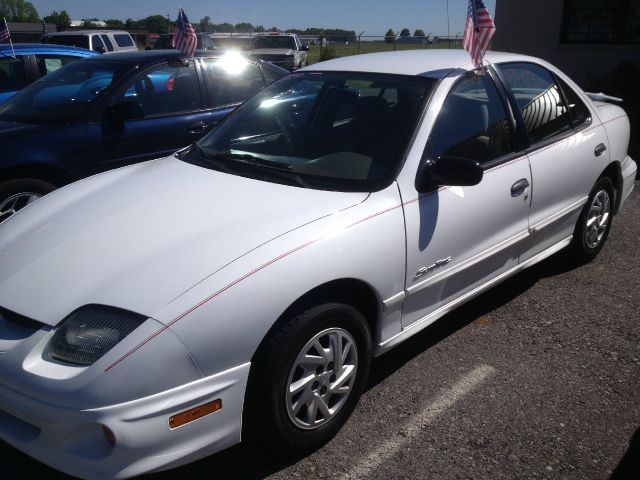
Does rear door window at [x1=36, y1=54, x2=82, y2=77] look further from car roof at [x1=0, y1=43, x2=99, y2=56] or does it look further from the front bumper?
the front bumper

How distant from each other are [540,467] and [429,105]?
1.79 m

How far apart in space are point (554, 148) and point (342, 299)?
202cm

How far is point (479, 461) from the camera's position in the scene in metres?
2.80

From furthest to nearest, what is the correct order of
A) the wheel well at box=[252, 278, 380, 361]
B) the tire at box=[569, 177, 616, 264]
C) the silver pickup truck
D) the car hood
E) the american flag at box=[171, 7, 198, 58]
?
the silver pickup truck
the american flag at box=[171, 7, 198, 58]
the tire at box=[569, 177, 616, 264]
the wheel well at box=[252, 278, 380, 361]
the car hood

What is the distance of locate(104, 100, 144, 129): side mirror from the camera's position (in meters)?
5.52

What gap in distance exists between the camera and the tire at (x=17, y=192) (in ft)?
16.7

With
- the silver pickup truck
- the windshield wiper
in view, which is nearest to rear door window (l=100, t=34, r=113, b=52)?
the silver pickup truck

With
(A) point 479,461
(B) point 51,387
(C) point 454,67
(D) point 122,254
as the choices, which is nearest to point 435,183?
(C) point 454,67

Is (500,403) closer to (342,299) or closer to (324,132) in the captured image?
(342,299)

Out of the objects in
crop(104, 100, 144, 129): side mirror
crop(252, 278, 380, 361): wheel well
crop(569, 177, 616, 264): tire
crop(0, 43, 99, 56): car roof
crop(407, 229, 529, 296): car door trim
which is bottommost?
crop(569, 177, 616, 264): tire

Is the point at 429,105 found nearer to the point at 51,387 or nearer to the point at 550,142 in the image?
the point at 550,142

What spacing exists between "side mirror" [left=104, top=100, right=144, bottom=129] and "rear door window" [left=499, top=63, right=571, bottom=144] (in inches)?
122

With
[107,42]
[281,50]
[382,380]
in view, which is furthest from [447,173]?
[281,50]

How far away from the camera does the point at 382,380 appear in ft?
11.3
